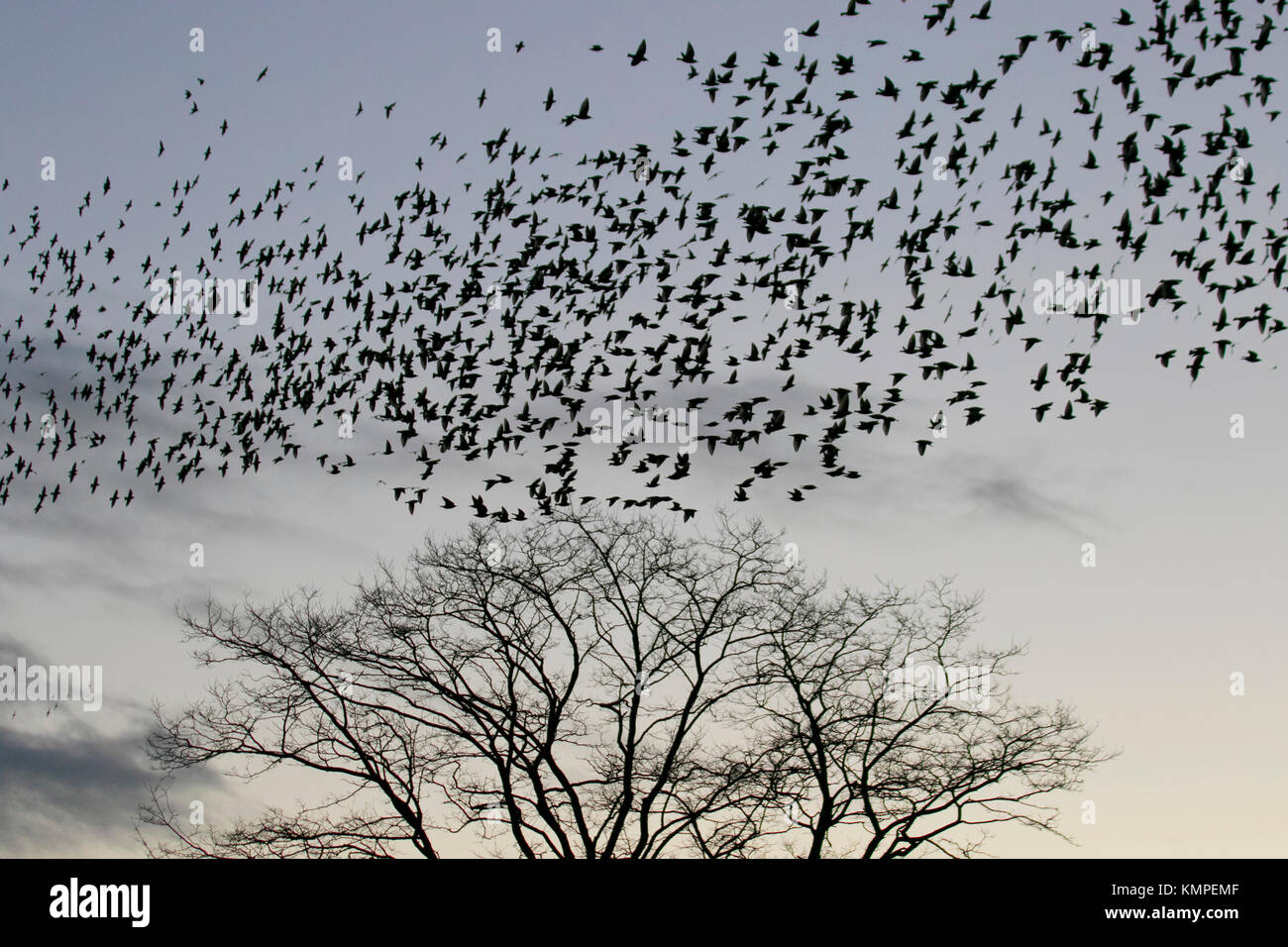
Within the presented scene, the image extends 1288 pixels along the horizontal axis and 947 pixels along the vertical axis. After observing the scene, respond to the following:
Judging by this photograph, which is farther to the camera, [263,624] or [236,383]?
[263,624]

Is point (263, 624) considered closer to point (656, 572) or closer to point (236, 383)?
point (236, 383)

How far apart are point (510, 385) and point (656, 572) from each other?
30.8ft

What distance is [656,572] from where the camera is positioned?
25.8 m

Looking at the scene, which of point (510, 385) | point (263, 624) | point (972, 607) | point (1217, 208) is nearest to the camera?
point (1217, 208)

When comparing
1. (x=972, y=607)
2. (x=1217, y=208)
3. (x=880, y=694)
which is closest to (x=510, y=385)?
(x=1217, y=208)

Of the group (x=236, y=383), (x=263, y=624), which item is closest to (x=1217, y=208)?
(x=236, y=383)

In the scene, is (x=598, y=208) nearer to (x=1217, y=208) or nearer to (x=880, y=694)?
(x=1217, y=208)
